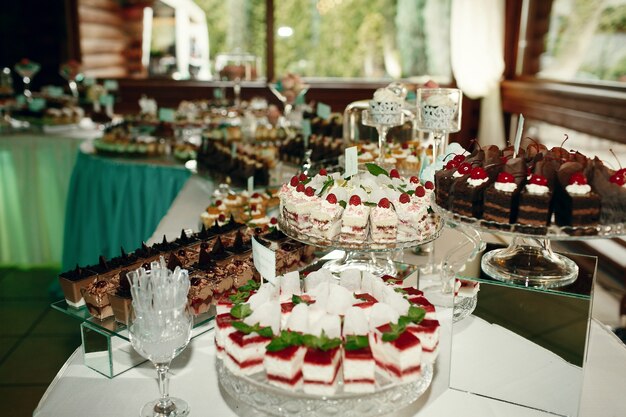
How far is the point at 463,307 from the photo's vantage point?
162 centimetres

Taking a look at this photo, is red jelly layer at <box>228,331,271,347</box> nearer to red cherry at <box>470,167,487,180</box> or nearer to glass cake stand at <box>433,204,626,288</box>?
glass cake stand at <box>433,204,626,288</box>

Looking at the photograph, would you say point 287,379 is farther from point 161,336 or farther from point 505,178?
point 505,178

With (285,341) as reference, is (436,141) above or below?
above

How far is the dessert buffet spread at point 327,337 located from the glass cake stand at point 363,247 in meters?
0.36

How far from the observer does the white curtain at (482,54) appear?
6355 millimetres

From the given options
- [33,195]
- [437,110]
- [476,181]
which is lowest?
[33,195]

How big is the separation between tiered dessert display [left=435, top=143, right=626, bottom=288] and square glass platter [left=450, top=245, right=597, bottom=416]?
5 cm

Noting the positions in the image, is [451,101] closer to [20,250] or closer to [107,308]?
[107,308]

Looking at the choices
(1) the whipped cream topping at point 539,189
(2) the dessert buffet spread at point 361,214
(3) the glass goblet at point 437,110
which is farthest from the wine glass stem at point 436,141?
(1) the whipped cream topping at point 539,189

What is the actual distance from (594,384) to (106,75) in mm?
6737

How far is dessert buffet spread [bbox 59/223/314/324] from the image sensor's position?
1578 mm

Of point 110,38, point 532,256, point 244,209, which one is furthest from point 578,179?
point 110,38

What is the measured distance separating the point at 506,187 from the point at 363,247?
1.42 ft

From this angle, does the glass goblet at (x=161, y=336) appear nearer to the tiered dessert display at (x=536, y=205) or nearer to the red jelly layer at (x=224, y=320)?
the red jelly layer at (x=224, y=320)
